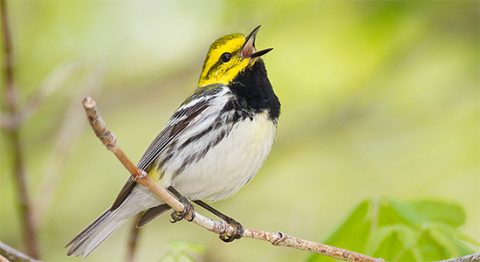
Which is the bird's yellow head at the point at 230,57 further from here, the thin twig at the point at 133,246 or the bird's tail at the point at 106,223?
the thin twig at the point at 133,246

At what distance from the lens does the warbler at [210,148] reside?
3854mm

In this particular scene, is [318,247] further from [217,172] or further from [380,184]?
[380,184]

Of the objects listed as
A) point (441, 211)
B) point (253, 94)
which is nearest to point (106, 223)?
point (253, 94)

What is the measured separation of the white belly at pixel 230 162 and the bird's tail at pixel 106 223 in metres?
0.19

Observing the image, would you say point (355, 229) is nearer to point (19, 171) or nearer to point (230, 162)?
point (230, 162)

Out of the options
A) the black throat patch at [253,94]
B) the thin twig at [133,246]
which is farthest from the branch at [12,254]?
the black throat patch at [253,94]

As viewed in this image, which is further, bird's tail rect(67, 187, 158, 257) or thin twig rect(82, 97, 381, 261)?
bird's tail rect(67, 187, 158, 257)

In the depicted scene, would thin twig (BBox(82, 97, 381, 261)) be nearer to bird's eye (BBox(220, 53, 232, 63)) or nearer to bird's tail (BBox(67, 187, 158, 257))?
bird's tail (BBox(67, 187, 158, 257))

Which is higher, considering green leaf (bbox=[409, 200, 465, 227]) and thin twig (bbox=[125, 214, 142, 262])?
thin twig (bbox=[125, 214, 142, 262])

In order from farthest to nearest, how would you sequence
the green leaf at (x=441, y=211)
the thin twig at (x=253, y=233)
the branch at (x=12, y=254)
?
the green leaf at (x=441, y=211), the branch at (x=12, y=254), the thin twig at (x=253, y=233)

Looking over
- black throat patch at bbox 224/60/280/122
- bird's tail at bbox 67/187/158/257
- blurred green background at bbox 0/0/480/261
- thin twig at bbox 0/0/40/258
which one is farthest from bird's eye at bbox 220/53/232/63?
blurred green background at bbox 0/0/480/261

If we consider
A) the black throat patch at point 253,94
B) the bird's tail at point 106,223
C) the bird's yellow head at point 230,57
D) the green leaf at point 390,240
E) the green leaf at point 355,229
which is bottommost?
the green leaf at point 390,240

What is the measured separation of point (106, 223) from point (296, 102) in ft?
11.0

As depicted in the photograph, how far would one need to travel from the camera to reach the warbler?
385 centimetres
